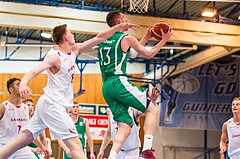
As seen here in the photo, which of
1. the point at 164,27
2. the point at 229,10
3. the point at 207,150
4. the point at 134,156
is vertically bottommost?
the point at 207,150

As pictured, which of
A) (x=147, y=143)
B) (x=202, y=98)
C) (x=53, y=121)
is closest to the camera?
(x=53, y=121)

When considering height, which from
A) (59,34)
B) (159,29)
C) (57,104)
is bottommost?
(57,104)

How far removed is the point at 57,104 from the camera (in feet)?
19.1

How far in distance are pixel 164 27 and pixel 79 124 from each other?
5.01 m

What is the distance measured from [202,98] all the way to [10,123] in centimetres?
1392

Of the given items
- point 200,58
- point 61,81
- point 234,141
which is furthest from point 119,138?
point 200,58

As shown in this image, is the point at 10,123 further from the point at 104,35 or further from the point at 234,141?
the point at 234,141

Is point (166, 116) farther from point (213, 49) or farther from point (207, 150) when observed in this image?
point (213, 49)

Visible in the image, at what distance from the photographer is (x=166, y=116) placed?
20.6 metres

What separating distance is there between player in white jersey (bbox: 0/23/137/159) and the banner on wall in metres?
14.2

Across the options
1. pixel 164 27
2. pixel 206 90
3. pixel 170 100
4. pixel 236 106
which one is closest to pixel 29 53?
pixel 170 100

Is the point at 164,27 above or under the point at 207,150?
above

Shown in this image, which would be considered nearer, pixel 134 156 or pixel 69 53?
pixel 69 53

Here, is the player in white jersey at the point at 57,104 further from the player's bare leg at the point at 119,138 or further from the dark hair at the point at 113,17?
the dark hair at the point at 113,17
